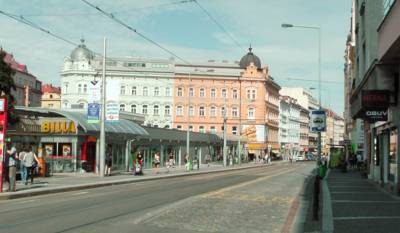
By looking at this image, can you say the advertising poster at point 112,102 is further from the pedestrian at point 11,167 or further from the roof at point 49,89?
the roof at point 49,89

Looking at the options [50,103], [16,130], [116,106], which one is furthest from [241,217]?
[50,103]

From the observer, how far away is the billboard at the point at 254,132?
110m

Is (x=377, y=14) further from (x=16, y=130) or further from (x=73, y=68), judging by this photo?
(x=73, y=68)

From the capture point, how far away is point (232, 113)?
113625mm

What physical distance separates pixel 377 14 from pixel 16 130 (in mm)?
24277

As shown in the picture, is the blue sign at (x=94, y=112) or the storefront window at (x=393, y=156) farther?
the blue sign at (x=94, y=112)

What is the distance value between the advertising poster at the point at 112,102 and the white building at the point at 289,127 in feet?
331

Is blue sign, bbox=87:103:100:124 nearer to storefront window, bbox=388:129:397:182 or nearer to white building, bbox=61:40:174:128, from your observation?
storefront window, bbox=388:129:397:182

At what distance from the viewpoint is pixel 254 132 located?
110 m

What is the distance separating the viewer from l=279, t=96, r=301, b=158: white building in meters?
139

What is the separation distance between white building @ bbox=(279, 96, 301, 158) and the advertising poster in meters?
101

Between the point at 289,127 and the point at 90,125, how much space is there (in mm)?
110669

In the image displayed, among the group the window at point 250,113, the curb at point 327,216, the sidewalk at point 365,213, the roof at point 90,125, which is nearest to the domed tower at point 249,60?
the window at point 250,113

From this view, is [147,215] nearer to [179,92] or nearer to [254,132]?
[179,92]
